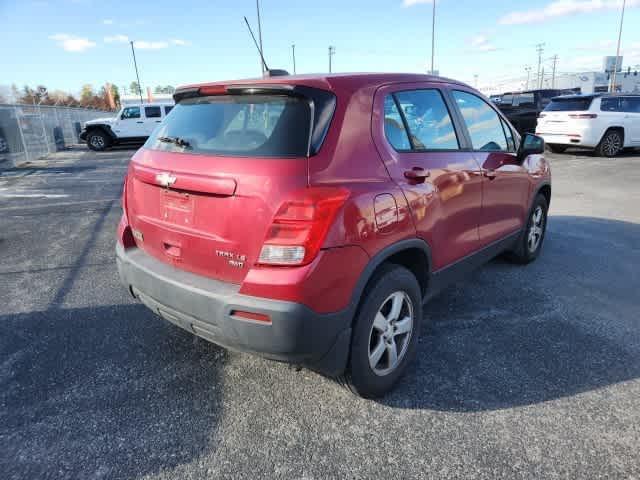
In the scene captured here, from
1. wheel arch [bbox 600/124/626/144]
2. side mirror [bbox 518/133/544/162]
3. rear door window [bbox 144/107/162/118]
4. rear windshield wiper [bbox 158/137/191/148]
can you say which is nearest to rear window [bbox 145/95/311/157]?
rear windshield wiper [bbox 158/137/191/148]

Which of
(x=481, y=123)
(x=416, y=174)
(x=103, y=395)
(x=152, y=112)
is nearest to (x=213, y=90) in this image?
(x=416, y=174)

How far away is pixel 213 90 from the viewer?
262 centimetres

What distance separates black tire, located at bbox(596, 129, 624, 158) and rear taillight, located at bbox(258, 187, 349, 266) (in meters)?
13.8

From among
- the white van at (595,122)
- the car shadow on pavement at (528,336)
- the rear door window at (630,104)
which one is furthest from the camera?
the rear door window at (630,104)

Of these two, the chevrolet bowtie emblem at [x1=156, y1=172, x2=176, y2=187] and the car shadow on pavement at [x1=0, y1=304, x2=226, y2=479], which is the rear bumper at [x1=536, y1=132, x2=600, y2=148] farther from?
the chevrolet bowtie emblem at [x1=156, y1=172, x2=176, y2=187]

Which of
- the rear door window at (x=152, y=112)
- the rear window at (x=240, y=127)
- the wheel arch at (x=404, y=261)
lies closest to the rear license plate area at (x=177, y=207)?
the rear window at (x=240, y=127)

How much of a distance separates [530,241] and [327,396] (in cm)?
310

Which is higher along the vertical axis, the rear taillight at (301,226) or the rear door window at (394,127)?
the rear door window at (394,127)

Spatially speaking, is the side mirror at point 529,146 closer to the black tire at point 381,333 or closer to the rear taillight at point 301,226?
the black tire at point 381,333

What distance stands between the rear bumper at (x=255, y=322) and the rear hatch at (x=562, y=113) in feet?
43.0

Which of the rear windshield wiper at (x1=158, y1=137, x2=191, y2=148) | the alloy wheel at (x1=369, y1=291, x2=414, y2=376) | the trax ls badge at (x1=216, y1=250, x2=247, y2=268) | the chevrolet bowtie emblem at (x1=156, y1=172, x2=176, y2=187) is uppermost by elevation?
the rear windshield wiper at (x1=158, y1=137, x2=191, y2=148)

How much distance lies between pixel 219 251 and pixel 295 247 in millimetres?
445

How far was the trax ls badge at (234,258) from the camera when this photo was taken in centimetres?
218

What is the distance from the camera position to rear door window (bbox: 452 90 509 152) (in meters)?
3.42
